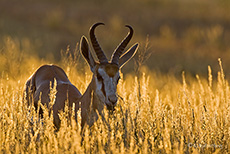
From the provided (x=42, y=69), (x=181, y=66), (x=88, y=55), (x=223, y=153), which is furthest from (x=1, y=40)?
(x=223, y=153)

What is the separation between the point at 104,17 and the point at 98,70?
23.2m

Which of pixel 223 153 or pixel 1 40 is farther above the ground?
pixel 1 40

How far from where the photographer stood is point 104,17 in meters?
29.5

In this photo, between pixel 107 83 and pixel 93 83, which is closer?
→ pixel 107 83

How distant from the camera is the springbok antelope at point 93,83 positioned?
21.0ft

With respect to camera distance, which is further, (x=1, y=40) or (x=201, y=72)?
(x=1, y=40)

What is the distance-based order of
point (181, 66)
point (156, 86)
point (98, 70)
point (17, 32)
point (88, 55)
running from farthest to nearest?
point (17, 32)
point (181, 66)
point (156, 86)
point (88, 55)
point (98, 70)

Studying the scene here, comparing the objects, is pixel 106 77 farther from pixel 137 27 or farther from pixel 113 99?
pixel 137 27

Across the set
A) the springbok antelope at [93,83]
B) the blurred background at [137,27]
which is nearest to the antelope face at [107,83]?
the springbok antelope at [93,83]

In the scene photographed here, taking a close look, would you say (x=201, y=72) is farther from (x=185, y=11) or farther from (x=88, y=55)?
(x=185, y=11)

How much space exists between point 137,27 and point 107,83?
21078 mm

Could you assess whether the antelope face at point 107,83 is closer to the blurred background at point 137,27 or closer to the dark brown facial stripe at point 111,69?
the dark brown facial stripe at point 111,69

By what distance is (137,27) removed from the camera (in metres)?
27.3

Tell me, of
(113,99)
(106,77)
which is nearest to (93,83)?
(106,77)
